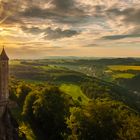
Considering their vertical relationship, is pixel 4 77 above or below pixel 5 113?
above

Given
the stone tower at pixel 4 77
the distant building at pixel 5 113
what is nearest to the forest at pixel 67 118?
the distant building at pixel 5 113

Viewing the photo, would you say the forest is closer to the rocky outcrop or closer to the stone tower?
the rocky outcrop

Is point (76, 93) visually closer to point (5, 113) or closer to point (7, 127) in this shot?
point (5, 113)

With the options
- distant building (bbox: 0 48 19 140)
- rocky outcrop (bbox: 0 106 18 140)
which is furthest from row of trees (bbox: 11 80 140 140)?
distant building (bbox: 0 48 19 140)

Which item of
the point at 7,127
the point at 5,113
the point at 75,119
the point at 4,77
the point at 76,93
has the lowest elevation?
the point at 7,127

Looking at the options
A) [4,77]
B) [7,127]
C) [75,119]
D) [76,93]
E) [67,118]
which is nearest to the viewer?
[75,119]

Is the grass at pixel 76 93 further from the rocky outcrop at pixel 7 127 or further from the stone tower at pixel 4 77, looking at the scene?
the rocky outcrop at pixel 7 127

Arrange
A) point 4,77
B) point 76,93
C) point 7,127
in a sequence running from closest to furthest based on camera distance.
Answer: point 7,127, point 4,77, point 76,93

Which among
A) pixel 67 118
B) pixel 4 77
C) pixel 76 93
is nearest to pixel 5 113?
pixel 4 77

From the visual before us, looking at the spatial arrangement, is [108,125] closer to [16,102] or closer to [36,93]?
[36,93]
